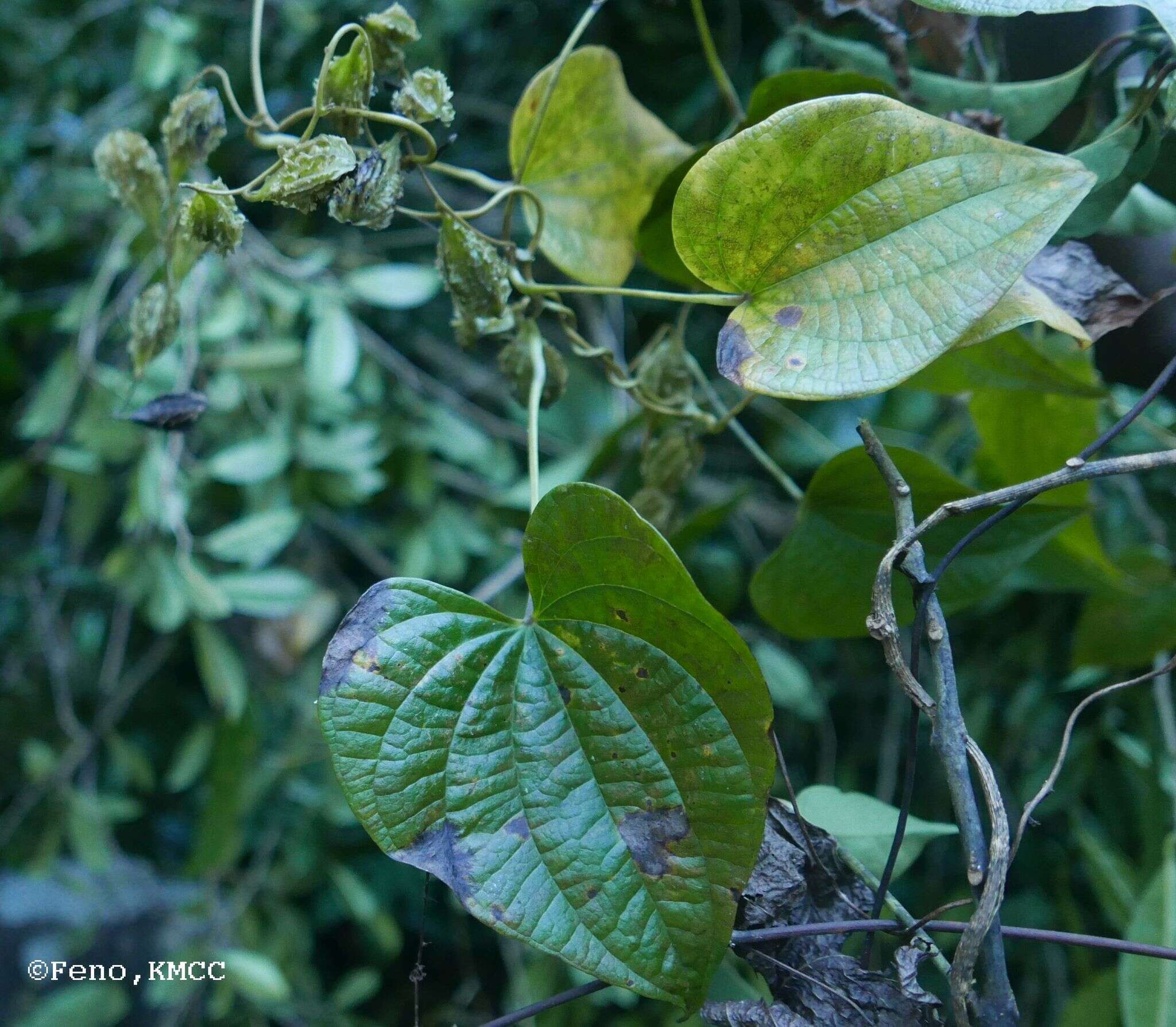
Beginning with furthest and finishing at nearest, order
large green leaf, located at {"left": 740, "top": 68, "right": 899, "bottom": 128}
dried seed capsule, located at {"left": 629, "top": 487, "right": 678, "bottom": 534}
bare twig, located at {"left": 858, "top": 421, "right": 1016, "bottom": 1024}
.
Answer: dried seed capsule, located at {"left": 629, "top": 487, "right": 678, "bottom": 534} → large green leaf, located at {"left": 740, "top": 68, "right": 899, "bottom": 128} → bare twig, located at {"left": 858, "top": 421, "right": 1016, "bottom": 1024}

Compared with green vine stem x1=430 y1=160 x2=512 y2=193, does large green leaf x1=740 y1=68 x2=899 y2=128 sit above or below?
above

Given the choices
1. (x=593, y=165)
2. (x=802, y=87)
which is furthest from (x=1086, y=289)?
(x=593, y=165)

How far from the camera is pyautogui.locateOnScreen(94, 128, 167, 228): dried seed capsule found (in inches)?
15.7

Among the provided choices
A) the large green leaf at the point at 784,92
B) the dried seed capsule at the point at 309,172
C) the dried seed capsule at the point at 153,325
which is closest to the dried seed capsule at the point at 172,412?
the dried seed capsule at the point at 153,325

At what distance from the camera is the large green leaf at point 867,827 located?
1.28 feet

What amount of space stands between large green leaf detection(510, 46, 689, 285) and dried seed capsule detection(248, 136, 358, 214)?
0.15 meters

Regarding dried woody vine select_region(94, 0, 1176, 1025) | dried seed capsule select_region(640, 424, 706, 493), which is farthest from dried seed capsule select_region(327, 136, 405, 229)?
dried seed capsule select_region(640, 424, 706, 493)

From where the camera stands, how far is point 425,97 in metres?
0.34

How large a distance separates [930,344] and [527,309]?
0.23m

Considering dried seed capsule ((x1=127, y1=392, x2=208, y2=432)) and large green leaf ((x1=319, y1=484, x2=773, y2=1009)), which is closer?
large green leaf ((x1=319, y1=484, x2=773, y2=1009))

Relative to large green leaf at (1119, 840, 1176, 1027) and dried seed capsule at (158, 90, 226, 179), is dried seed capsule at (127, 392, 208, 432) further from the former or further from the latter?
large green leaf at (1119, 840, 1176, 1027)

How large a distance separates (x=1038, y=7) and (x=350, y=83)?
249mm

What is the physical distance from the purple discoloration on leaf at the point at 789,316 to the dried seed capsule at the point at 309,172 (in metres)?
0.16

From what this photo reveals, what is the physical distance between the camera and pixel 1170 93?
0.31 metres
